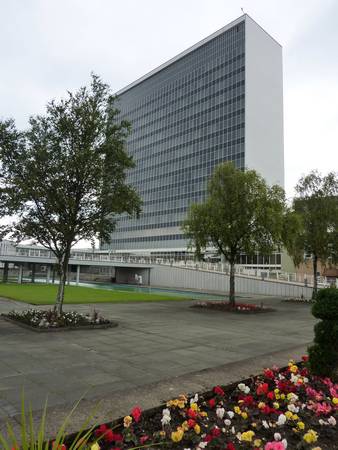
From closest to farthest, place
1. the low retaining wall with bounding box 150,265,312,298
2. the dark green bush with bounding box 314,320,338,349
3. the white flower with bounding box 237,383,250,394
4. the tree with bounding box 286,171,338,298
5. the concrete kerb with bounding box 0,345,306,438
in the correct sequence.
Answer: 1. the concrete kerb with bounding box 0,345,306,438
2. the white flower with bounding box 237,383,250,394
3. the dark green bush with bounding box 314,320,338,349
4. the tree with bounding box 286,171,338,298
5. the low retaining wall with bounding box 150,265,312,298

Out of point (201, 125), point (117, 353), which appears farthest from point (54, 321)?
point (201, 125)

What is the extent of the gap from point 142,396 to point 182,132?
10562cm

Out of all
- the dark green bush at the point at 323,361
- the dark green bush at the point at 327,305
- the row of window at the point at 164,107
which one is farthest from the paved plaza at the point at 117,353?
the row of window at the point at 164,107

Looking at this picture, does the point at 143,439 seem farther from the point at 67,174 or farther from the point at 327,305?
the point at 67,174

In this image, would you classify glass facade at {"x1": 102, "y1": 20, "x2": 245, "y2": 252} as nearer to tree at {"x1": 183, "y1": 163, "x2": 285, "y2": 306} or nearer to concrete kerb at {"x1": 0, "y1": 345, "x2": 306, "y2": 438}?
tree at {"x1": 183, "y1": 163, "x2": 285, "y2": 306}

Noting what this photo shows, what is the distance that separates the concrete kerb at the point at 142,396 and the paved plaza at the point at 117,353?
43cm

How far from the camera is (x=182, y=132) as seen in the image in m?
106

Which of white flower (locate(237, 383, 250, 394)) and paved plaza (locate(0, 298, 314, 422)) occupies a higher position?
white flower (locate(237, 383, 250, 394))

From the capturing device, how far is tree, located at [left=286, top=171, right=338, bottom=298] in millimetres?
28250

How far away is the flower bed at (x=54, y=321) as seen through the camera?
1184 centimetres

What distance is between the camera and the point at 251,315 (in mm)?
19672

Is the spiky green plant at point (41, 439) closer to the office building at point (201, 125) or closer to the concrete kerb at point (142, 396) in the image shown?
the concrete kerb at point (142, 396)

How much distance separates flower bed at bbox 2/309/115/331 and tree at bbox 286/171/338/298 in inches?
750

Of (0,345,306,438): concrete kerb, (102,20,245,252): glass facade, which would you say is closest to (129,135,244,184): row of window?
(102,20,245,252): glass facade
